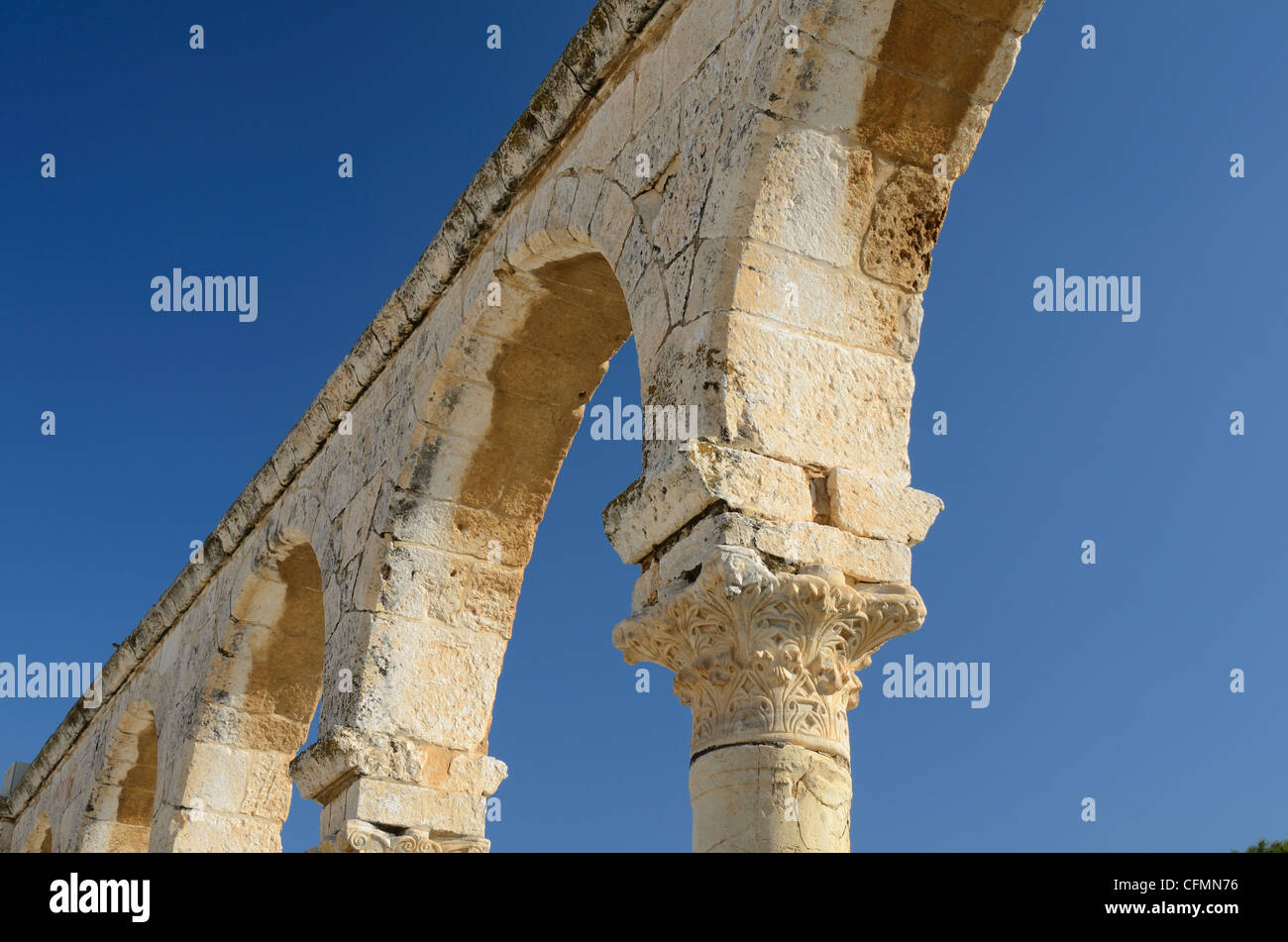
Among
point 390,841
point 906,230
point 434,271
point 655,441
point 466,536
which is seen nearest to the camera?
point 655,441

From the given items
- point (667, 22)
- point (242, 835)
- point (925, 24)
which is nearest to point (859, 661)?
point (925, 24)

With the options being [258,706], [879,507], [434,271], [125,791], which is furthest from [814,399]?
[125,791]

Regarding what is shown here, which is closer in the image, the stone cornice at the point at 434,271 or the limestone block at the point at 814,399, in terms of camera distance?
the limestone block at the point at 814,399

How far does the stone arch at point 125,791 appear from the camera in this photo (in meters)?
9.56

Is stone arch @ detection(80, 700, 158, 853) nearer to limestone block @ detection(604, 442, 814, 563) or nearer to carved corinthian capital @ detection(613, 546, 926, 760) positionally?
limestone block @ detection(604, 442, 814, 563)

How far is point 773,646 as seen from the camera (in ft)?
11.0

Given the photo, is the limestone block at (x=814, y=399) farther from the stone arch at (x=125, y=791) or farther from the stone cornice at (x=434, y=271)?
the stone arch at (x=125, y=791)

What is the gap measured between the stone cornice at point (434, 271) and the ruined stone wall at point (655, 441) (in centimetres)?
2

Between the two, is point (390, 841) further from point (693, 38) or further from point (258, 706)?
point (693, 38)

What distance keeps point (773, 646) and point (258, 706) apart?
17.4 feet

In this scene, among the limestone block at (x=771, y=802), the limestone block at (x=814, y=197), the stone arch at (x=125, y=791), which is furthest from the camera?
the stone arch at (x=125, y=791)

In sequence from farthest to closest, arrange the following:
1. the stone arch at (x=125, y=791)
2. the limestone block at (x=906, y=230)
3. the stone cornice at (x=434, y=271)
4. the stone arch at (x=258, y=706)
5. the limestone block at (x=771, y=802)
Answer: the stone arch at (x=125, y=791), the stone arch at (x=258, y=706), the stone cornice at (x=434, y=271), the limestone block at (x=906, y=230), the limestone block at (x=771, y=802)

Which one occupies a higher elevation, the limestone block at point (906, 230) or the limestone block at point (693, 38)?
the limestone block at point (693, 38)

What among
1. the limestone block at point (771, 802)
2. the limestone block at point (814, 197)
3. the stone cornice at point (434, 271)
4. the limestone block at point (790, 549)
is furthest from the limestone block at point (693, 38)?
the limestone block at point (771, 802)
